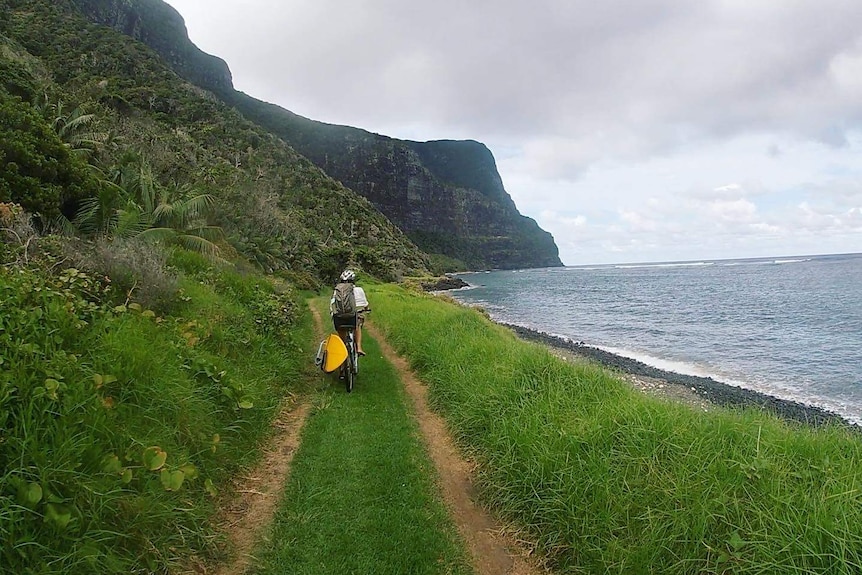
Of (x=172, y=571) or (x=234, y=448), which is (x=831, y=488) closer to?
(x=172, y=571)

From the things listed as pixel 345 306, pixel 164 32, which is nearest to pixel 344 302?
pixel 345 306

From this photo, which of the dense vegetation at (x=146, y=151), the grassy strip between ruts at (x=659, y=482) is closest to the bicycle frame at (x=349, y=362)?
the grassy strip between ruts at (x=659, y=482)

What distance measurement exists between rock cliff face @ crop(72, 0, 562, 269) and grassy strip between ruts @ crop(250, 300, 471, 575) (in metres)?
77.2

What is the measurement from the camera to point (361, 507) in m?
4.22

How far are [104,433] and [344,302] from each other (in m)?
4.99

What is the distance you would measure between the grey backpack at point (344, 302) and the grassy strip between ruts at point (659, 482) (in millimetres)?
2928

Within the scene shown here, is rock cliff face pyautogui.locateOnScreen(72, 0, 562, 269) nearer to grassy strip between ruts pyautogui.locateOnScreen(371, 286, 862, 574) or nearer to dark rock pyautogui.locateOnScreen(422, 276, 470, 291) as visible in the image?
dark rock pyautogui.locateOnScreen(422, 276, 470, 291)

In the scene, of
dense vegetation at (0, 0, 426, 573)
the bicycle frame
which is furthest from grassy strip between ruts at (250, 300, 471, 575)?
the bicycle frame

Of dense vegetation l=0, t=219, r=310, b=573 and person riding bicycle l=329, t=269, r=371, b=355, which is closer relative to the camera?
dense vegetation l=0, t=219, r=310, b=573

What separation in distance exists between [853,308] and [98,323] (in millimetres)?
43821

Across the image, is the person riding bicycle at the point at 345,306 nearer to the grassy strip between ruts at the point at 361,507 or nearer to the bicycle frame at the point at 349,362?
the bicycle frame at the point at 349,362

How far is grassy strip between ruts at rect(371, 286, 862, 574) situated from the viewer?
9.40 feet

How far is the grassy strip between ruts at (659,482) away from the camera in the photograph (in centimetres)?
287

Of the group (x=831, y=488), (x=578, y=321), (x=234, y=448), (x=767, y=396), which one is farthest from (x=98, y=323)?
(x=578, y=321)
